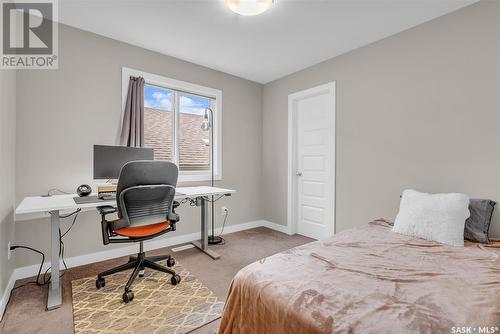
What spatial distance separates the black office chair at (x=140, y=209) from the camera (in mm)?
1989

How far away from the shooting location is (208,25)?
252 centimetres

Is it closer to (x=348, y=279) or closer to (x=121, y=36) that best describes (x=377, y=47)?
(x=348, y=279)

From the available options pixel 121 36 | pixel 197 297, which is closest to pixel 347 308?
pixel 197 297

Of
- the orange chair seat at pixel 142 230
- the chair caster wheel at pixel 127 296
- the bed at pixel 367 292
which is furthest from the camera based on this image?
the orange chair seat at pixel 142 230

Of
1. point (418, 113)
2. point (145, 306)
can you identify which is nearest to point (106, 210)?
point (145, 306)

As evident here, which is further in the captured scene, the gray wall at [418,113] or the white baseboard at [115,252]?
the white baseboard at [115,252]

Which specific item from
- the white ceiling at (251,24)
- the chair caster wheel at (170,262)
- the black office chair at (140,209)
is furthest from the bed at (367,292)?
the white ceiling at (251,24)

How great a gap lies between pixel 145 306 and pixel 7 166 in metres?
1.63

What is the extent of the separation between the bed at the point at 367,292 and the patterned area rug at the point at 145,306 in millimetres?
626

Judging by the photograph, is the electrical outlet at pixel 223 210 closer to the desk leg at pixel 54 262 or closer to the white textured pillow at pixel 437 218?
the desk leg at pixel 54 262

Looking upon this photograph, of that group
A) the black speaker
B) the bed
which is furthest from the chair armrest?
the bed

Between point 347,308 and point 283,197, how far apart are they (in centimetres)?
300

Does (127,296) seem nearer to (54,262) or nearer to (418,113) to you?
(54,262)

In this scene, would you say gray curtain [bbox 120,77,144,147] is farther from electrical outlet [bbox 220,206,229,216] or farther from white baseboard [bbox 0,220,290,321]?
electrical outlet [bbox 220,206,229,216]
